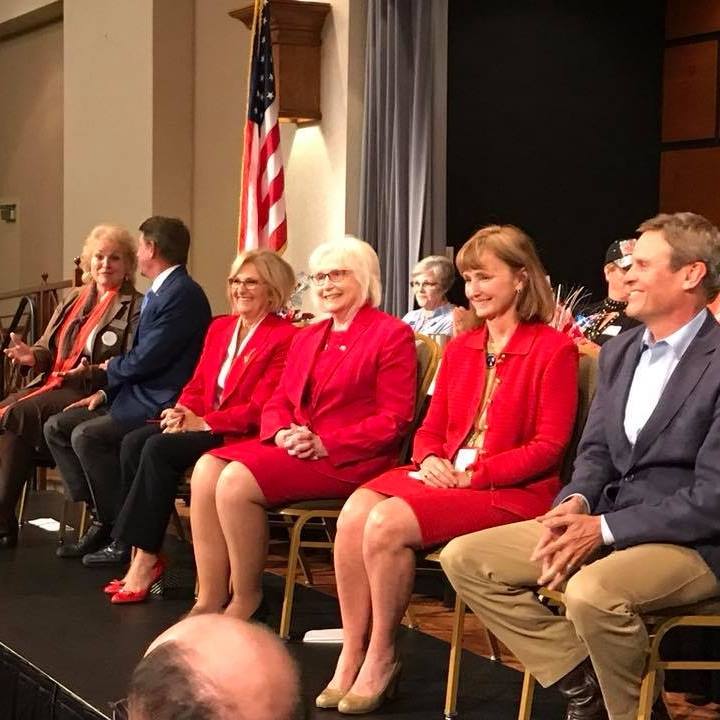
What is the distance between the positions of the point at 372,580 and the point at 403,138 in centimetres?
352

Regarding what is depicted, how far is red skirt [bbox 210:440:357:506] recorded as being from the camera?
3.71 meters

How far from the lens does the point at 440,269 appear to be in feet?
19.6

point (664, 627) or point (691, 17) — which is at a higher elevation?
point (691, 17)

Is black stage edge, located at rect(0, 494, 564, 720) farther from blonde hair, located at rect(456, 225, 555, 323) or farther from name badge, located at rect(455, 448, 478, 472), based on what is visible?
blonde hair, located at rect(456, 225, 555, 323)

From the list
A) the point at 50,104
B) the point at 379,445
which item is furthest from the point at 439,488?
the point at 50,104

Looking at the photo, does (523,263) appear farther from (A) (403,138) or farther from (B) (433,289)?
(A) (403,138)

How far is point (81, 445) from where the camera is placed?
4.85m

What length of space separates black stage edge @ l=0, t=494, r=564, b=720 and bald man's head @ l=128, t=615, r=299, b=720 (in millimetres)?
1801

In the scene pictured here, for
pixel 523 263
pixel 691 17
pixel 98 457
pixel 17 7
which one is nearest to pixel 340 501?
pixel 523 263

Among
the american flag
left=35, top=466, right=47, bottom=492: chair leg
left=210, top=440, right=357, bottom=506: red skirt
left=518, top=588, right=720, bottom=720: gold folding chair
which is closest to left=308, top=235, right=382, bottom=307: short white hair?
left=210, top=440, right=357, bottom=506: red skirt

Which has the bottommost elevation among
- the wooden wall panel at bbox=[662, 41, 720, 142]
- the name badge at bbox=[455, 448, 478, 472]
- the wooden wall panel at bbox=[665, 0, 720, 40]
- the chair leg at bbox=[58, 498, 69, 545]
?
the chair leg at bbox=[58, 498, 69, 545]

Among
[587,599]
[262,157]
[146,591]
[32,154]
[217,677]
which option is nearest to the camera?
[217,677]

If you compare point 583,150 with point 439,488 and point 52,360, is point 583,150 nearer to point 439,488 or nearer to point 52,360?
point 52,360

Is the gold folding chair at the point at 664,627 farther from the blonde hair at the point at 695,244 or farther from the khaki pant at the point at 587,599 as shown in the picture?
the blonde hair at the point at 695,244
